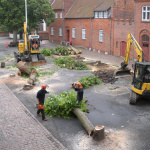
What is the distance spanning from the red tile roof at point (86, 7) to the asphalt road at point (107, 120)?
19.0m

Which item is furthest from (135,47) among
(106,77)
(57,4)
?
(57,4)

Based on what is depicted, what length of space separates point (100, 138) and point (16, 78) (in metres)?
12.4

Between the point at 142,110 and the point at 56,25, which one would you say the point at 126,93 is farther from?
the point at 56,25

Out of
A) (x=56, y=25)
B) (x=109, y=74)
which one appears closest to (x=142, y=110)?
(x=109, y=74)

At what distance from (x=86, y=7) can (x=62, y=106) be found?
30949 millimetres

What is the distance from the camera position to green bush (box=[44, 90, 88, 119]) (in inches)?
481

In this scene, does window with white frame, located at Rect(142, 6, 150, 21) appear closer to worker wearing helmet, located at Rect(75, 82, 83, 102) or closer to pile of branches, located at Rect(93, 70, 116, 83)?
pile of branches, located at Rect(93, 70, 116, 83)

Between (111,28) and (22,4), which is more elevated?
(22,4)

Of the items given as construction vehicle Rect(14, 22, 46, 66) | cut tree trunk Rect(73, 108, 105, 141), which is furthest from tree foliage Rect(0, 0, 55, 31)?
cut tree trunk Rect(73, 108, 105, 141)

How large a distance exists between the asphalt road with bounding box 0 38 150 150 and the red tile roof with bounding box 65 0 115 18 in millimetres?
19017

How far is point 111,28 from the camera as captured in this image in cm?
3266

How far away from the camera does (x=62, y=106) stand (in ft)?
40.6

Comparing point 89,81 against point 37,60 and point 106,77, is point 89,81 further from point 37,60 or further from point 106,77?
point 37,60

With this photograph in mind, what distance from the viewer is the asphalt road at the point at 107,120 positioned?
9.78m
